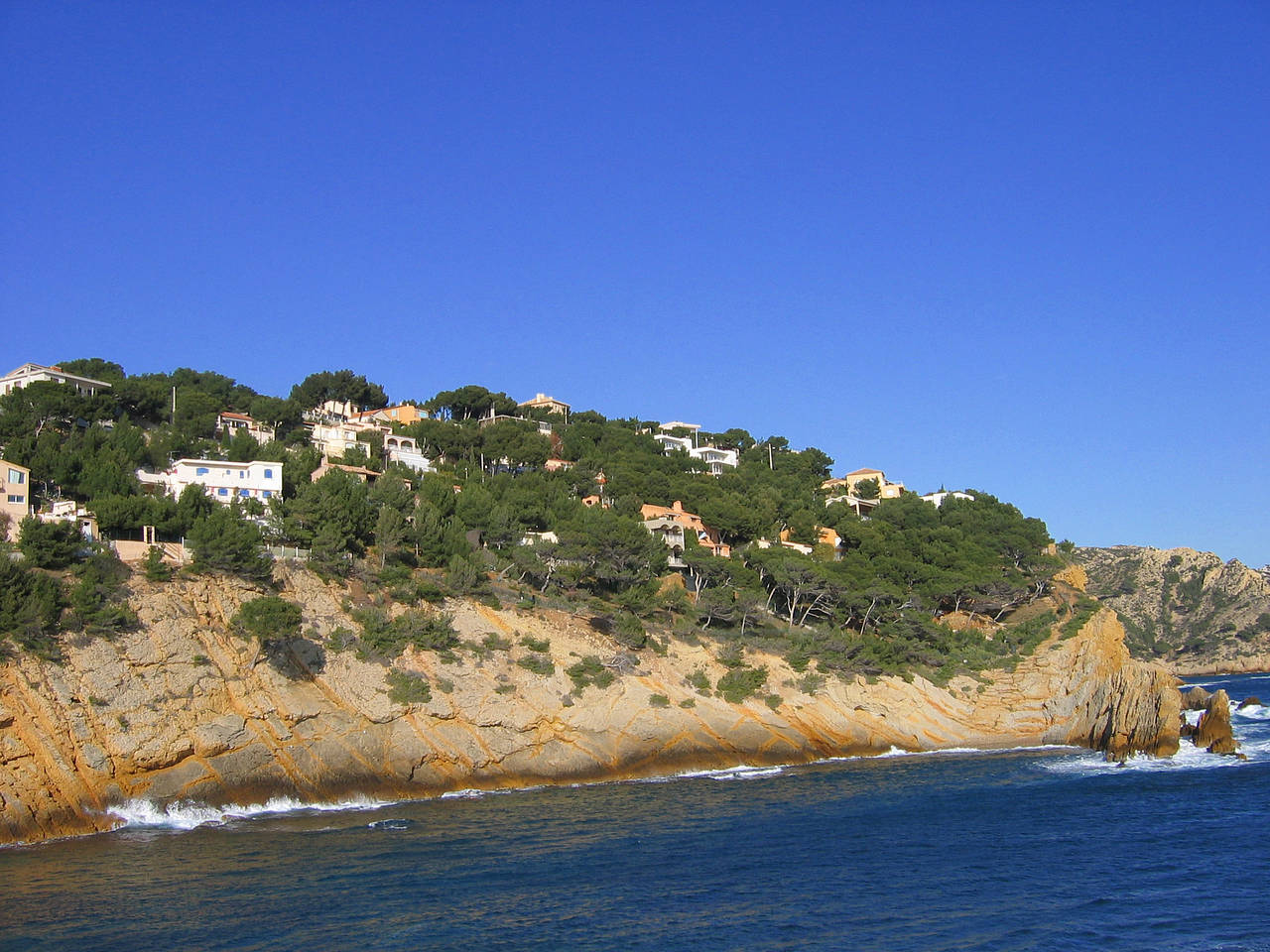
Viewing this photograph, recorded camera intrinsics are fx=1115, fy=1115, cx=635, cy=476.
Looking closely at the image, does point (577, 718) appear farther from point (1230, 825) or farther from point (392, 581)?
point (1230, 825)

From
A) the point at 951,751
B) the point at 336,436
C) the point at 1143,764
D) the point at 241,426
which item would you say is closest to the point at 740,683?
the point at 951,751

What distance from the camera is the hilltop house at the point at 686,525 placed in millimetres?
72812

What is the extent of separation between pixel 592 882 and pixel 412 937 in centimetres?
596

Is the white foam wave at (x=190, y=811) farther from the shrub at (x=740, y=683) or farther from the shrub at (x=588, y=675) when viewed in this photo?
the shrub at (x=740, y=683)

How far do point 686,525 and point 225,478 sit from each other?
29631 millimetres

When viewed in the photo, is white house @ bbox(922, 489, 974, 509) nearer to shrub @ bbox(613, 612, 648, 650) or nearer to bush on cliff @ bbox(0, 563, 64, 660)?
shrub @ bbox(613, 612, 648, 650)

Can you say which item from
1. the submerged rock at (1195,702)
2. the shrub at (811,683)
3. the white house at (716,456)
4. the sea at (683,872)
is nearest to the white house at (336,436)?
the white house at (716,456)

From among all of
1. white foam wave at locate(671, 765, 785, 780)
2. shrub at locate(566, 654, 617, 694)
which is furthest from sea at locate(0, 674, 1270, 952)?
shrub at locate(566, 654, 617, 694)

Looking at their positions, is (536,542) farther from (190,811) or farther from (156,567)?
(190,811)

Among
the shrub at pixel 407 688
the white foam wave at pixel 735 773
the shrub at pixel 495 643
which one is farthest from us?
the shrub at pixel 495 643

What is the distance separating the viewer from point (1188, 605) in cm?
14075

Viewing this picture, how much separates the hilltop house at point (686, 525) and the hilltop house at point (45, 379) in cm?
3637

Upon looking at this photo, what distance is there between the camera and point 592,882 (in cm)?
2916

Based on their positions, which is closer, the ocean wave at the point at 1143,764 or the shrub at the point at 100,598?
the shrub at the point at 100,598
